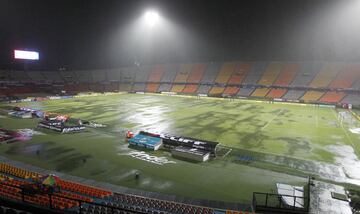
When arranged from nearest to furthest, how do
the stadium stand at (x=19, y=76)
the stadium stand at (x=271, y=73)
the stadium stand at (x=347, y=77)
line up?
the stadium stand at (x=347, y=77), the stadium stand at (x=271, y=73), the stadium stand at (x=19, y=76)

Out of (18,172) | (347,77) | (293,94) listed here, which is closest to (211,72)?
(293,94)

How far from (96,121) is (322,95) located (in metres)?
59.8

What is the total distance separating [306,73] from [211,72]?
3095 cm

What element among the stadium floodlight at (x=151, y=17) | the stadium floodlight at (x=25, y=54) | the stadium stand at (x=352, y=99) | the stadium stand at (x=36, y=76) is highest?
the stadium floodlight at (x=151, y=17)

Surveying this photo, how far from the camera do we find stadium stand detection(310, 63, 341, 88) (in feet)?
250

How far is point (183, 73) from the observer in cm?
10106

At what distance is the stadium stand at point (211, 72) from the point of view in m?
93.7

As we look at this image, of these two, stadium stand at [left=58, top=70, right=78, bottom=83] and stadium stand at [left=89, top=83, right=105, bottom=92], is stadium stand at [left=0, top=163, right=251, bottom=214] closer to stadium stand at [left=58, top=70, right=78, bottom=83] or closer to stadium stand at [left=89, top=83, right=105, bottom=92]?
stadium stand at [left=89, top=83, right=105, bottom=92]

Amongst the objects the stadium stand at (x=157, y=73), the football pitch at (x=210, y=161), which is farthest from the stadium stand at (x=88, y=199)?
the stadium stand at (x=157, y=73)

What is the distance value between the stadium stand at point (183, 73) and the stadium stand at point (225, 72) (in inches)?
487

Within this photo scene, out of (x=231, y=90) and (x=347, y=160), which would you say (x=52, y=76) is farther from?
(x=347, y=160)

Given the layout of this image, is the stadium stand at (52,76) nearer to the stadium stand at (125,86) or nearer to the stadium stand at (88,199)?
the stadium stand at (125,86)

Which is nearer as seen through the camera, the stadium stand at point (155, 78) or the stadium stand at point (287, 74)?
the stadium stand at point (287, 74)

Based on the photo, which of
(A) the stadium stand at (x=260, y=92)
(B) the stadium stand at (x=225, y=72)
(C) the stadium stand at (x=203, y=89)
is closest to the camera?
(A) the stadium stand at (x=260, y=92)
